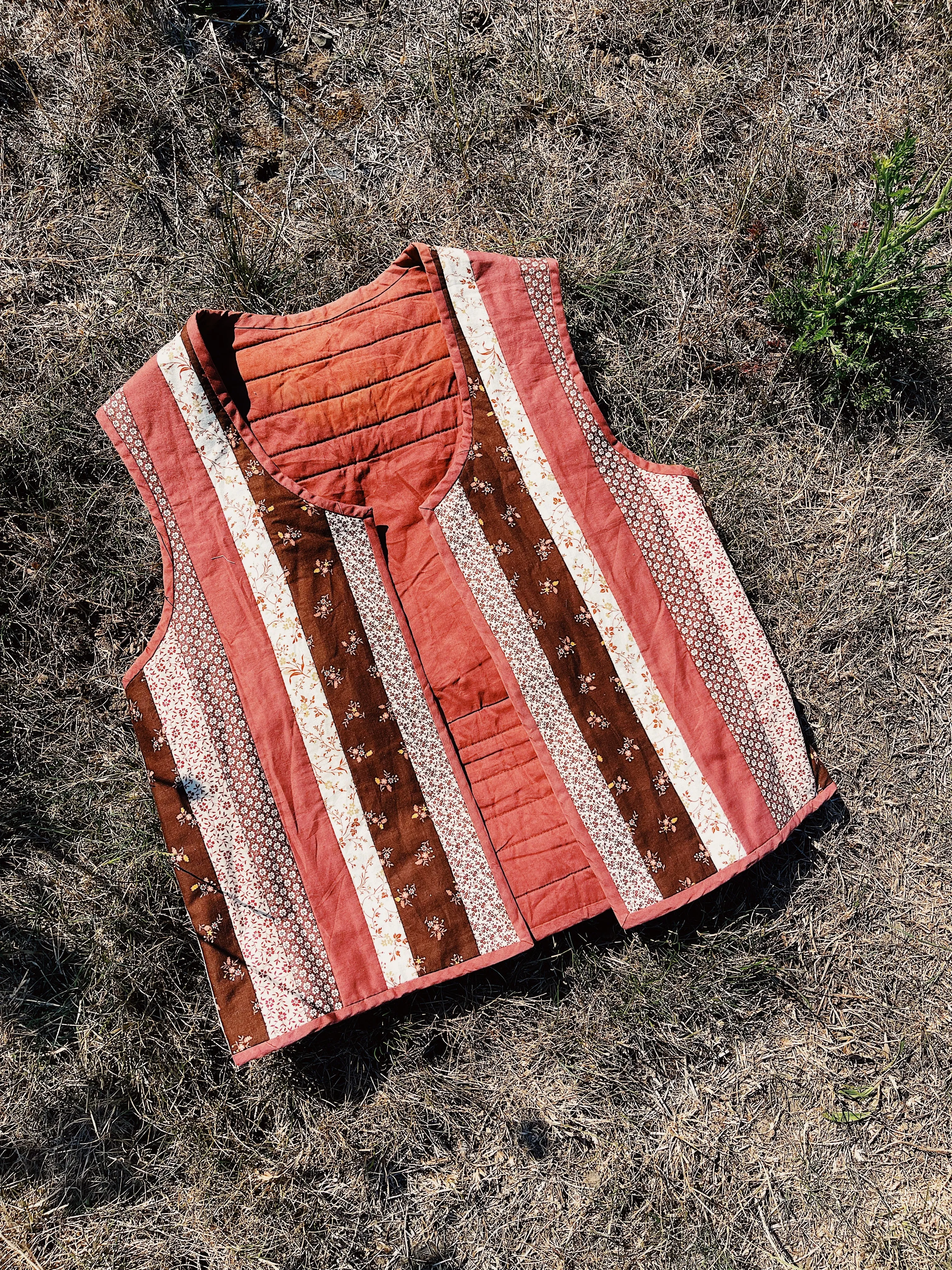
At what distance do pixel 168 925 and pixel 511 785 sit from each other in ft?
3.46

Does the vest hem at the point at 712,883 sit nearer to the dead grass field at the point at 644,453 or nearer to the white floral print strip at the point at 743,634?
the white floral print strip at the point at 743,634

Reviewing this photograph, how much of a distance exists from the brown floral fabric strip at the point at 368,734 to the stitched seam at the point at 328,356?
14cm

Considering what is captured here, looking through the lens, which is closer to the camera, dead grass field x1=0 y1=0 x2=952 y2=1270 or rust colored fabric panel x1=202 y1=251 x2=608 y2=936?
rust colored fabric panel x1=202 y1=251 x2=608 y2=936

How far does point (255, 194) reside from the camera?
8.17 feet

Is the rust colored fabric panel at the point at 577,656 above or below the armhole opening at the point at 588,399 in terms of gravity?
below

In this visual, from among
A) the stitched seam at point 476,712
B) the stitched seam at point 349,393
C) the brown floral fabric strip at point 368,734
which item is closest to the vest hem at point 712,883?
the brown floral fabric strip at point 368,734

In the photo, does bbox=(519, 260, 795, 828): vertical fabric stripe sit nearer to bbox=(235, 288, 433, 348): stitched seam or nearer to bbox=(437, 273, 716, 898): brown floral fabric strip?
bbox=(437, 273, 716, 898): brown floral fabric strip

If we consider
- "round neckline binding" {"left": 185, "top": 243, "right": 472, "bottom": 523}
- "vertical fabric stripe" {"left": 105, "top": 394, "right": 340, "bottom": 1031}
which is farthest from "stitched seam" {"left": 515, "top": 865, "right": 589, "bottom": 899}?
"round neckline binding" {"left": 185, "top": 243, "right": 472, "bottom": 523}

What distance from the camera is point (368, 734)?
2.10m

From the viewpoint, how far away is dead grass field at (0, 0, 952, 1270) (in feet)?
7.52

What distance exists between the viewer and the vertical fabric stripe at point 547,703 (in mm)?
2100

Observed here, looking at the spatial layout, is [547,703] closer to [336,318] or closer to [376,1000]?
[376,1000]

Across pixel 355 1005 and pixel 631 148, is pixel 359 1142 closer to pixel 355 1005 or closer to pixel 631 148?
pixel 355 1005

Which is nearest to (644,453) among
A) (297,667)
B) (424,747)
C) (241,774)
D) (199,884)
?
(424,747)
